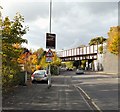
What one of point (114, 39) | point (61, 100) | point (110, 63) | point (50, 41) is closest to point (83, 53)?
point (110, 63)

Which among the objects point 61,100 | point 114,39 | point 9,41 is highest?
point 114,39

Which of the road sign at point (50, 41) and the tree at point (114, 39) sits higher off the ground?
the tree at point (114, 39)

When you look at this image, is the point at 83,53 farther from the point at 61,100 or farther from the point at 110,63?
the point at 61,100

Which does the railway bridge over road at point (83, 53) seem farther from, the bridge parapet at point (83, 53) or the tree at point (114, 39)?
the tree at point (114, 39)

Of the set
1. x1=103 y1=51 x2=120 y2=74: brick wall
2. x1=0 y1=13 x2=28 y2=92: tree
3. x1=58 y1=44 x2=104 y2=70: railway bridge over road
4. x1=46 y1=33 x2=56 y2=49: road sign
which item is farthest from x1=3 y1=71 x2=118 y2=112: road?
x1=58 y1=44 x2=104 y2=70: railway bridge over road

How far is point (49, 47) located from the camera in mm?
28500

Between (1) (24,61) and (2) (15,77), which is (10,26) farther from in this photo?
(1) (24,61)

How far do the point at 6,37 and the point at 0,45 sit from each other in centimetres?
156

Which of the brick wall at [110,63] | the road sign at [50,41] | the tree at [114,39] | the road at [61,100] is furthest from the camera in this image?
the brick wall at [110,63]

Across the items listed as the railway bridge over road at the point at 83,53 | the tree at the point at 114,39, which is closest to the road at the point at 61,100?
the tree at the point at 114,39

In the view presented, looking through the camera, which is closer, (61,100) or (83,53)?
(61,100)

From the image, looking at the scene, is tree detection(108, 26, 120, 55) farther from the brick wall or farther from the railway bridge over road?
the railway bridge over road

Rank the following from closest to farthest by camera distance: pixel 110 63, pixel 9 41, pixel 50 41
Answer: pixel 9 41 < pixel 50 41 < pixel 110 63

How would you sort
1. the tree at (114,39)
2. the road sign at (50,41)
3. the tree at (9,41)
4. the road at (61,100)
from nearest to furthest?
the road at (61,100) < the tree at (9,41) < the road sign at (50,41) < the tree at (114,39)
